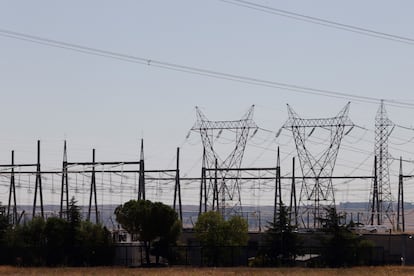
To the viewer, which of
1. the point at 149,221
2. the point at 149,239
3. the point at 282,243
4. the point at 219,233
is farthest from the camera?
the point at 219,233

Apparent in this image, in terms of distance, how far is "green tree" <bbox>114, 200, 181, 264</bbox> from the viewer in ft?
234

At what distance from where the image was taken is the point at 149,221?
71375mm

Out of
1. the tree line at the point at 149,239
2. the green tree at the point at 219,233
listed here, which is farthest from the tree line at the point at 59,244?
the green tree at the point at 219,233

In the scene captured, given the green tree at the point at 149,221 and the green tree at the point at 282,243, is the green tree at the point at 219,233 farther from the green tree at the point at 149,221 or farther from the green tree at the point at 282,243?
the green tree at the point at 282,243

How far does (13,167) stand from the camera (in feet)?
304

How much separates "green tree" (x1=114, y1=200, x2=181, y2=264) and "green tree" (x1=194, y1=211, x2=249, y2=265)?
272 cm

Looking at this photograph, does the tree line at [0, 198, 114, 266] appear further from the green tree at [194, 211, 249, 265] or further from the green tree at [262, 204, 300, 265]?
the green tree at [262, 204, 300, 265]

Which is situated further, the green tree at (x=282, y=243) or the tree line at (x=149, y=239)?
the tree line at (x=149, y=239)

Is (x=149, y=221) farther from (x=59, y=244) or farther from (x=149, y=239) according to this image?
(x=59, y=244)

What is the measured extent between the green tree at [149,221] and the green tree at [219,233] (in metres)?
2.72

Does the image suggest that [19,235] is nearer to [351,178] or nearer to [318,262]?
[318,262]

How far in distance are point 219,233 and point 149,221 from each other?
244 inches

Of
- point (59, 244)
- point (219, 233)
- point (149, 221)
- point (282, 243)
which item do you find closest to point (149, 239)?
point (149, 221)

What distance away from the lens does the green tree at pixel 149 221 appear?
7131cm
